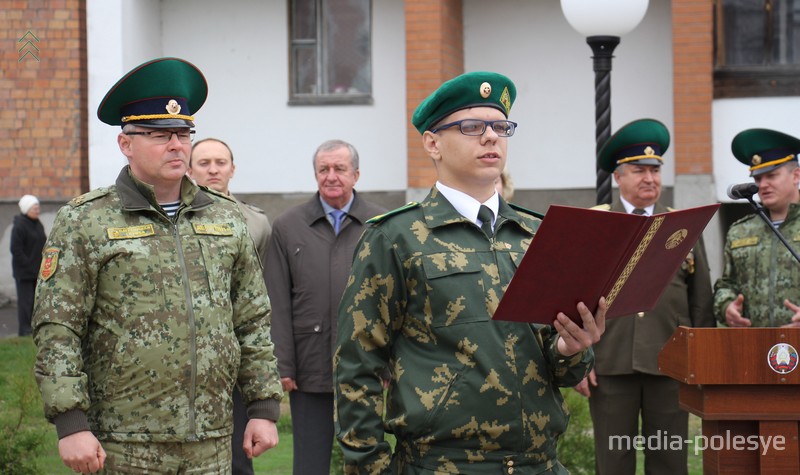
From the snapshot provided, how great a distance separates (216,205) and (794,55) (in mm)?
11387

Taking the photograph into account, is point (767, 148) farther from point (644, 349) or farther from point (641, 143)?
point (644, 349)

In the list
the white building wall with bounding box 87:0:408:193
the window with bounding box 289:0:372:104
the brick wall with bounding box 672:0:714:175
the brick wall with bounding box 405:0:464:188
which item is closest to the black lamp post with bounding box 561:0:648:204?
the brick wall with bounding box 672:0:714:175

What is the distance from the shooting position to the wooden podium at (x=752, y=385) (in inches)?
198

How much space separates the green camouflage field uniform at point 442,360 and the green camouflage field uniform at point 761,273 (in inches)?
109

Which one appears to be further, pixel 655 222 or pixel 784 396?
pixel 784 396

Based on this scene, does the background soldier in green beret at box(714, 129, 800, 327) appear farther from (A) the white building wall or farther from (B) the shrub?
(A) the white building wall

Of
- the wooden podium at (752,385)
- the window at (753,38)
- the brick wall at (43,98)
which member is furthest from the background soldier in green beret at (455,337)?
the brick wall at (43,98)

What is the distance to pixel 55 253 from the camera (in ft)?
13.1

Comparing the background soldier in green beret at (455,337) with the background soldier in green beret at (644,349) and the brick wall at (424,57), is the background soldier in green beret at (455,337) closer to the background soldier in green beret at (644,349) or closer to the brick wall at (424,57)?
the background soldier in green beret at (644,349)

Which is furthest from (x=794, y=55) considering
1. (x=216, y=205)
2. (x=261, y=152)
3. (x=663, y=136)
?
(x=216, y=205)

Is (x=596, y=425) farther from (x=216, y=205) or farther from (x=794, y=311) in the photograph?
(x=216, y=205)

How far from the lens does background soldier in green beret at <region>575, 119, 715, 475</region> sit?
253 inches

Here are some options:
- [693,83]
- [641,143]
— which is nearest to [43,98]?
[693,83]

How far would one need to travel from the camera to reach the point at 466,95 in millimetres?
3754
